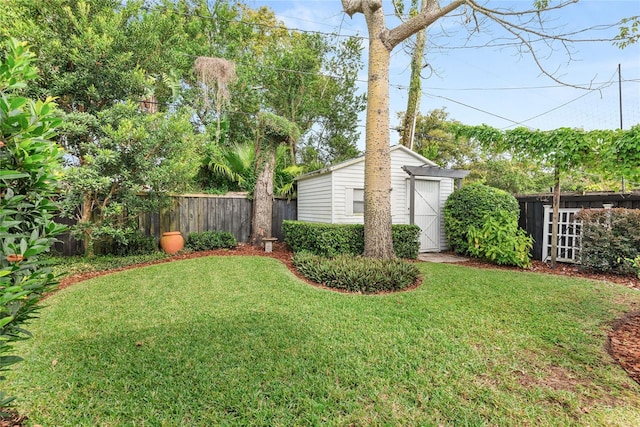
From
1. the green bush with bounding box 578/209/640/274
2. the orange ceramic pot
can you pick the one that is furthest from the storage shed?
the orange ceramic pot

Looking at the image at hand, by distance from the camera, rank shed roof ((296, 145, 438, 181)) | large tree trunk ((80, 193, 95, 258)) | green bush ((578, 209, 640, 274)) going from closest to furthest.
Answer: green bush ((578, 209, 640, 274)) → large tree trunk ((80, 193, 95, 258)) → shed roof ((296, 145, 438, 181))

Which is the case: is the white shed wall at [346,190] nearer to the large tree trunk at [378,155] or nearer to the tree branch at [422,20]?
the large tree trunk at [378,155]

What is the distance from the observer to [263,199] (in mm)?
8797

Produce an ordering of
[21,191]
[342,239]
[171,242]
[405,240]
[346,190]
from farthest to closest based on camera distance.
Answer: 1. [346,190]
2. [171,242]
3. [405,240]
4. [342,239]
5. [21,191]

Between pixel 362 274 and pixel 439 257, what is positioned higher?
pixel 362 274

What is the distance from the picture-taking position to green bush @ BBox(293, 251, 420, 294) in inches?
176

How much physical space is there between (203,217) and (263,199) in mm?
1836

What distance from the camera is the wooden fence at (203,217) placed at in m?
7.80

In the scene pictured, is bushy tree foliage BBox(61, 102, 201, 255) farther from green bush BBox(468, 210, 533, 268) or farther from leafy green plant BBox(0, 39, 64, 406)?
green bush BBox(468, 210, 533, 268)

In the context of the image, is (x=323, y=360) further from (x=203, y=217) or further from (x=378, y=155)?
(x=203, y=217)

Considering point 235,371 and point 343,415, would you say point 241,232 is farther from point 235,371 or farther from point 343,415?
point 343,415

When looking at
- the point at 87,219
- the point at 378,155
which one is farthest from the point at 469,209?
the point at 87,219

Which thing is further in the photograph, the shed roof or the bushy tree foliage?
the shed roof

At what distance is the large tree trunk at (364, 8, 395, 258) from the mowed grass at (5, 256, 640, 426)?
168 cm
